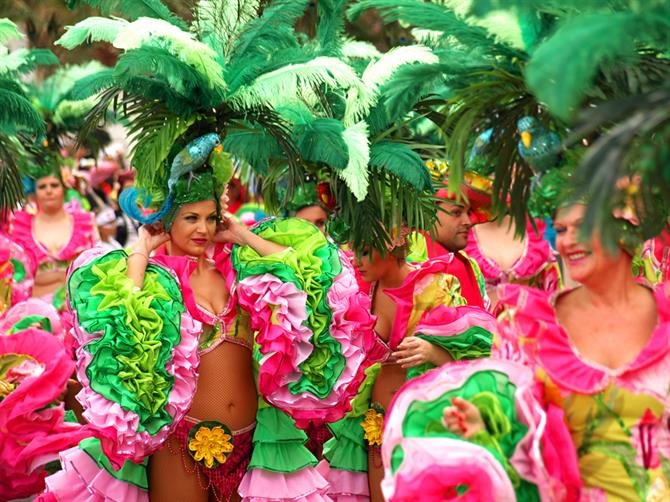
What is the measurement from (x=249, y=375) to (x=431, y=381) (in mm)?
1741

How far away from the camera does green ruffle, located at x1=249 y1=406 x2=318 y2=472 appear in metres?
5.31

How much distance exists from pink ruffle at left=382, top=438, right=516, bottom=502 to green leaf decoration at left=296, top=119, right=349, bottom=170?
201 centimetres

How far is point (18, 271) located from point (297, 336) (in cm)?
411

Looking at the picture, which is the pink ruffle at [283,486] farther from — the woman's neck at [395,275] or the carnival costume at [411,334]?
the woman's neck at [395,275]

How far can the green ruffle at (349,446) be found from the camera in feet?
18.9

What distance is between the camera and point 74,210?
A: 33.9 feet

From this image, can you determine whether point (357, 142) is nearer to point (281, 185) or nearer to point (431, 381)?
point (281, 185)

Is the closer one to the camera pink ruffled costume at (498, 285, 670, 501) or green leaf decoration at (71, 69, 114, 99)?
pink ruffled costume at (498, 285, 670, 501)

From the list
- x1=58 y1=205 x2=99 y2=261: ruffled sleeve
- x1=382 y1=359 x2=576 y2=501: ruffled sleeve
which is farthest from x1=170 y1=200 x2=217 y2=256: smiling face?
x1=58 y1=205 x2=99 y2=261: ruffled sleeve

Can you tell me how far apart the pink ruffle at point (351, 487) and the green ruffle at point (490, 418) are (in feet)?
6.69

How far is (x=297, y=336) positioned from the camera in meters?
5.16

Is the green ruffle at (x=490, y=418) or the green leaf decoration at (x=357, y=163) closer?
the green ruffle at (x=490, y=418)

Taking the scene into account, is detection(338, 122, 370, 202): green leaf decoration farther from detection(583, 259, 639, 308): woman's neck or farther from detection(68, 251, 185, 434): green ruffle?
detection(583, 259, 639, 308): woman's neck

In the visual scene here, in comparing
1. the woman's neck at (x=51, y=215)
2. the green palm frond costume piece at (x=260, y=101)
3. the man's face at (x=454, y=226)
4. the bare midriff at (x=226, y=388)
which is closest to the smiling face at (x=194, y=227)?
the green palm frond costume piece at (x=260, y=101)
